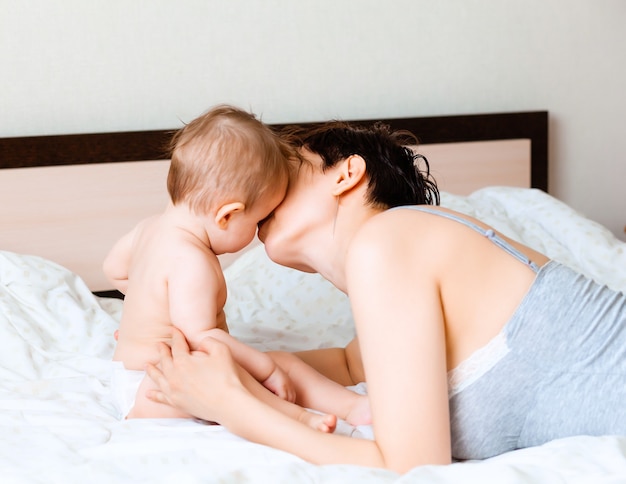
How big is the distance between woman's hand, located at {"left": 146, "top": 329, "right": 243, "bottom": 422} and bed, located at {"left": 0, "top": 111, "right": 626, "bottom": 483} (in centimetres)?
4

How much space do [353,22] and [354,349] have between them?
1443 mm

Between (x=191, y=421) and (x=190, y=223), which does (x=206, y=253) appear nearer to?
(x=190, y=223)

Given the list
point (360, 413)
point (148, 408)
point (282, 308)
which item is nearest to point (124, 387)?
point (148, 408)

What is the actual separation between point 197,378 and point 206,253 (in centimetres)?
26

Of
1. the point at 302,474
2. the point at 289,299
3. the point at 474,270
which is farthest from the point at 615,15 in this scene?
the point at 302,474

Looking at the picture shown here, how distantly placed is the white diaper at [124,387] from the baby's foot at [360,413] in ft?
1.22

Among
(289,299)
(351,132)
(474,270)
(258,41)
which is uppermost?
(258,41)

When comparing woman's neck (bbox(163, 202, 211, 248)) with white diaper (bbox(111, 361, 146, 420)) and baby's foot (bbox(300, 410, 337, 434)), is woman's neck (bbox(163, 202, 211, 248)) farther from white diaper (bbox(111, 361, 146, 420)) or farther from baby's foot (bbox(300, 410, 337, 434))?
baby's foot (bbox(300, 410, 337, 434))

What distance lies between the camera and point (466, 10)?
2.81m

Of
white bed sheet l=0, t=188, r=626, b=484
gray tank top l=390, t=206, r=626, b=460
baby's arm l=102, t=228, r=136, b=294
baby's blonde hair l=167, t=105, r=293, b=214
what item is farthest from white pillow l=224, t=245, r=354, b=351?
gray tank top l=390, t=206, r=626, b=460

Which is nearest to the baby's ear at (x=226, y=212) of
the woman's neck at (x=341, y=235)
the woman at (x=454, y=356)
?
the woman's neck at (x=341, y=235)

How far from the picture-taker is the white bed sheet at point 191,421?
0.97 m

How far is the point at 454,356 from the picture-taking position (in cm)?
109

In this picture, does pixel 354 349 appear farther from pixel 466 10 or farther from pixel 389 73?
pixel 466 10
